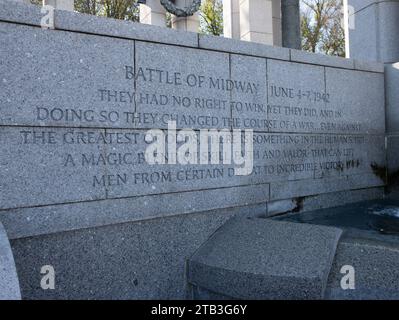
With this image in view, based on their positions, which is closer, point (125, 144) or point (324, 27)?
point (125, 144)

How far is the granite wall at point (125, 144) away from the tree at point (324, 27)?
24.0 metres

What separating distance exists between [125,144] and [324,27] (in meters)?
27.7

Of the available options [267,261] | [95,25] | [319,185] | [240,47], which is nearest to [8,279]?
[267,261]

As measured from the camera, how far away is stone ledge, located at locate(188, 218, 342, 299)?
3.28 metres

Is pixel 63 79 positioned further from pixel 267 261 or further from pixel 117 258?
pixel 267 261

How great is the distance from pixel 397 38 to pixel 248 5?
247 inches

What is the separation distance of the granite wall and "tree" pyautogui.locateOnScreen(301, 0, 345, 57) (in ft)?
78.9

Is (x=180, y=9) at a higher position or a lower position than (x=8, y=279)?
higher

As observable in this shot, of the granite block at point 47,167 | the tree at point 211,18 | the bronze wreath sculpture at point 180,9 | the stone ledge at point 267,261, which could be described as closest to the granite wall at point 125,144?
the granite block at point 47,167

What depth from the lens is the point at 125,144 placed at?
409cm

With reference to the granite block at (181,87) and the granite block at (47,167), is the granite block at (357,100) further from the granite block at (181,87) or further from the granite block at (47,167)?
the granite block at (47,167)

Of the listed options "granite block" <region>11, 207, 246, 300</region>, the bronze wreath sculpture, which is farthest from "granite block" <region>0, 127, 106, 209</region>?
the bronze wreath sculpture

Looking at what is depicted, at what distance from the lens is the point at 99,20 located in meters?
3.96

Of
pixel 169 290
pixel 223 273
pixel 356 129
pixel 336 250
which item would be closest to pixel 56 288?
pixel 169 290
